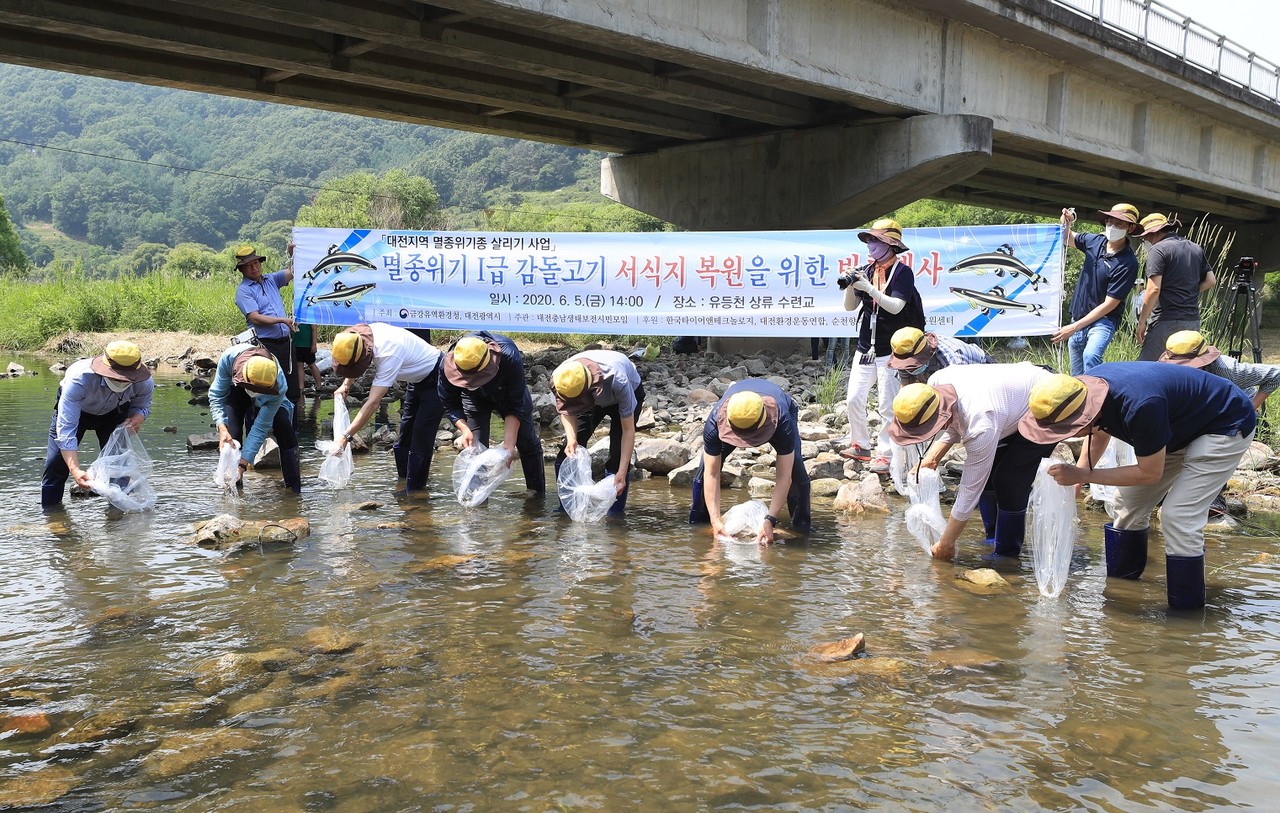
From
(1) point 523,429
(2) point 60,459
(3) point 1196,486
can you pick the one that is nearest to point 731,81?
(1) point 523,429

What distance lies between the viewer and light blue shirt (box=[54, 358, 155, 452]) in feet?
21.6

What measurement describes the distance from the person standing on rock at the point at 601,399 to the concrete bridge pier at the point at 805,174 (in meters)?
8.27

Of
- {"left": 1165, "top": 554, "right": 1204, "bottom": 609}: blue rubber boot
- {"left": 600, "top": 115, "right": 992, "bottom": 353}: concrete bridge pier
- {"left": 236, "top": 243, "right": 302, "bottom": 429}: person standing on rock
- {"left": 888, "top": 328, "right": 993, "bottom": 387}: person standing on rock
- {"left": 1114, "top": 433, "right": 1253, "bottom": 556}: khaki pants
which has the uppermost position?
{"left": 600, "top": 115, "right": 992, "bottom": 353}: concrete bridge pier

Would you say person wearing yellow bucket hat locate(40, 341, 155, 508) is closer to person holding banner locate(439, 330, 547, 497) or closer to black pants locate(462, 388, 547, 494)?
person holding banner locate(439, 330, 547, 497)

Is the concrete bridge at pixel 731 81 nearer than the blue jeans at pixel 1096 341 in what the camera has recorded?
No

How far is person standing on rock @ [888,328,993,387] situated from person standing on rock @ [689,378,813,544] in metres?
1.05

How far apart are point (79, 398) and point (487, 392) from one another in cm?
262

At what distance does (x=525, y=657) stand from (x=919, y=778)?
1.72 m

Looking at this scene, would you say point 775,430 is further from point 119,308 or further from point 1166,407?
point 119,308

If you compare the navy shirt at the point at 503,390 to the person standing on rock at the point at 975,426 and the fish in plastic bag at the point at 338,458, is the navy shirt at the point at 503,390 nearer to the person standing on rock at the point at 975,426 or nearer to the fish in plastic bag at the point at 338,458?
the fish in plastic bag at the point at 338,458

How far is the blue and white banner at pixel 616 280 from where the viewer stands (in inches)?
430

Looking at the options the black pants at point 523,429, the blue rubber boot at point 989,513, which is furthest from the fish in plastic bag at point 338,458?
the blue rubber boot at point 989,513

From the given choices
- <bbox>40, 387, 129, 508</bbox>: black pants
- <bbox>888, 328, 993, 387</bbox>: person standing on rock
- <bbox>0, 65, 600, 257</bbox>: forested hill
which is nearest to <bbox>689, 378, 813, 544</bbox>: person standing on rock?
<bbox>888, 328, 993, 387</bbox>: person standing on rock

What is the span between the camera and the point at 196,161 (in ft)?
269
